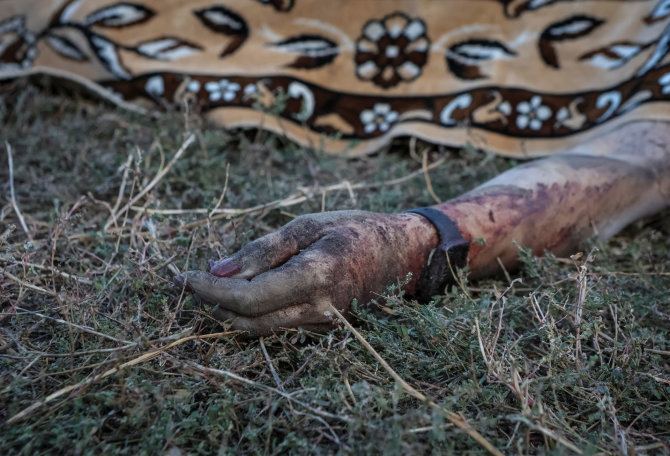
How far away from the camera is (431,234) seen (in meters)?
1.09

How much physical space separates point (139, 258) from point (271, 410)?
47 cm

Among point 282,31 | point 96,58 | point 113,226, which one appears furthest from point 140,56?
point 113,226

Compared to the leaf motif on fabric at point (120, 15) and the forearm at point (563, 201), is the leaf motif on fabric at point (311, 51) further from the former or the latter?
the forearm at point (563, 201)

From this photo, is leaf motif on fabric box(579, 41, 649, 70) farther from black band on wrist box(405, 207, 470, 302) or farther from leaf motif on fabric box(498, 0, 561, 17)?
black band on wrist box(405, 207, 470, 302)

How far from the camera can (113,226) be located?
1276 mm

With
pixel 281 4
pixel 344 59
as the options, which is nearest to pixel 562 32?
pixel 344 59

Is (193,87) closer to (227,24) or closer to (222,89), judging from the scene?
(222,89)

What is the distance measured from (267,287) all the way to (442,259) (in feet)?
1.27

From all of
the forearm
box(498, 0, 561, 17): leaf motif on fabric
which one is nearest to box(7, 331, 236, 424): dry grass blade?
the forearm

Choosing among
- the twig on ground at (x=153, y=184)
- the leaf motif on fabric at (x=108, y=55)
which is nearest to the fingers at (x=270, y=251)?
the twig on ground at (x=153, y=184)

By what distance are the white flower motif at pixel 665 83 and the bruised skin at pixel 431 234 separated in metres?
0.09

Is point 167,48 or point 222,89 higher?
point 167,48

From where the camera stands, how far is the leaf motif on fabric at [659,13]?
165 centimetres

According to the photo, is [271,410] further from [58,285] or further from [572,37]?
[572,37]
